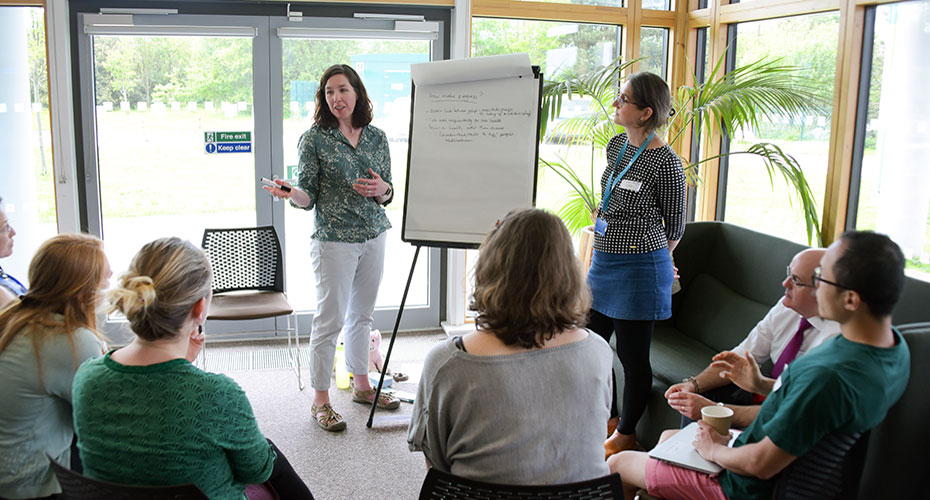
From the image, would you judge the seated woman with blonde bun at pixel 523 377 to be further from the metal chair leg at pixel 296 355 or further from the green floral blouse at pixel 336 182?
the metal chair leg at pixel 296 355

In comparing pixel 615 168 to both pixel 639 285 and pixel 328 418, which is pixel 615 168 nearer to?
pixel 639 285

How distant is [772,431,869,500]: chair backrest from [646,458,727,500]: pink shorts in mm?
226

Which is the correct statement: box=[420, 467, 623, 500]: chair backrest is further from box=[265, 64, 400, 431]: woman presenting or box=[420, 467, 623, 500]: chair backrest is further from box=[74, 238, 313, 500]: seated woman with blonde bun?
box=[265, 64, 400, 431]: woman presenting

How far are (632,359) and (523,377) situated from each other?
1596mm

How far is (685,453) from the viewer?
2.01 meters

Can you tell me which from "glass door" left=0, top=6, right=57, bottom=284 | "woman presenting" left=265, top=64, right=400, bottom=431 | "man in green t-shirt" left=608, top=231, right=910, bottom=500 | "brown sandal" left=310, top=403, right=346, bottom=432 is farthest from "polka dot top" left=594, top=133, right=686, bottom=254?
"glass door" left=0, top=6, right=57, bottom=284

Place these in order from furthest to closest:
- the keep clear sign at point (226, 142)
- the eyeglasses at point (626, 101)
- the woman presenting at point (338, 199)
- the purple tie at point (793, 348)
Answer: the keep clear sign at point (226, 142) → the woman presenting at point (338, 199) → the eyeglasses at point (626, 101) → the purple tie at point (793, 348)

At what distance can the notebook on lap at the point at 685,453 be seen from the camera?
192 cm

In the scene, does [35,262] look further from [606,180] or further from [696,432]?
[606,180]

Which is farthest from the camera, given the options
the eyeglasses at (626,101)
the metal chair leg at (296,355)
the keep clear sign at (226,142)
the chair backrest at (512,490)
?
the keep clear sign at (226,142)

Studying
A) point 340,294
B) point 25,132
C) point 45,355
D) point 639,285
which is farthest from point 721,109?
point 25,132

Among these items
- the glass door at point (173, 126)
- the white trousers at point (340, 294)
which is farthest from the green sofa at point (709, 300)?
→ the glass door at point (173, 126)

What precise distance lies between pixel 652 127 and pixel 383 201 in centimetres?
126

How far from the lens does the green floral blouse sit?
11.0ft
